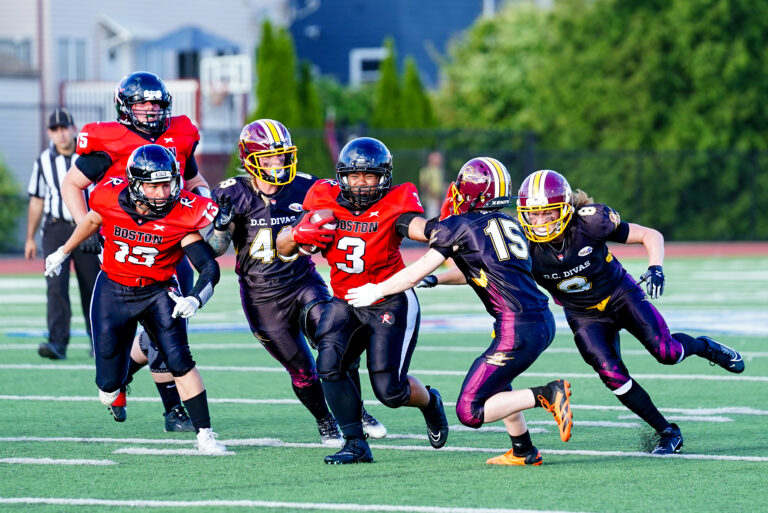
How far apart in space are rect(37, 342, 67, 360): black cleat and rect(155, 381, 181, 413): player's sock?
2.87m

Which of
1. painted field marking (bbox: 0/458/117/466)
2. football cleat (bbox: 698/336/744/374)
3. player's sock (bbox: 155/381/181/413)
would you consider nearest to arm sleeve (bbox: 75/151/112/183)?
player's sock (bbox: 155/381/181/413)

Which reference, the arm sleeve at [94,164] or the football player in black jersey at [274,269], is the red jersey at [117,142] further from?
the football player in black jersey at [274,269]

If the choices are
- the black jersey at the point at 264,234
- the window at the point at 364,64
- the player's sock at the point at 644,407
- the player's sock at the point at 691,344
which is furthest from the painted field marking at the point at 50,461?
the window at the point at 364,64

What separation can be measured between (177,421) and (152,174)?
1.45m

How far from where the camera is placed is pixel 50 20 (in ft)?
80.9

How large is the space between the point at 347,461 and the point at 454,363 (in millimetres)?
3528

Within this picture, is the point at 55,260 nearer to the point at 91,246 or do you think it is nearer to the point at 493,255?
the point at 91,246

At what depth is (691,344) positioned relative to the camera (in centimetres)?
639

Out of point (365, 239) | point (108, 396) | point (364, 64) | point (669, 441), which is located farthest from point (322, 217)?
point (364, 64)

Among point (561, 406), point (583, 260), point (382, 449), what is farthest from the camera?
point (583, 260)

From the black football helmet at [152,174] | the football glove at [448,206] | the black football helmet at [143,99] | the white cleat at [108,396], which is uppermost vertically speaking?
the black football helmet at [143,99]

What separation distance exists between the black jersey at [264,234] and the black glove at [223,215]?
0.05 metres

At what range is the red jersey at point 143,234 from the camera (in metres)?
6.04

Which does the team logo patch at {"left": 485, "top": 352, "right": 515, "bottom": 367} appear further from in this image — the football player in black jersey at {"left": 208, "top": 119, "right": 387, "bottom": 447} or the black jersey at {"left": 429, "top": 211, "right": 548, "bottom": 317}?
the football player in black jersey at {"left": 208, "top": 119, "right": 387, "bottom": 447}
